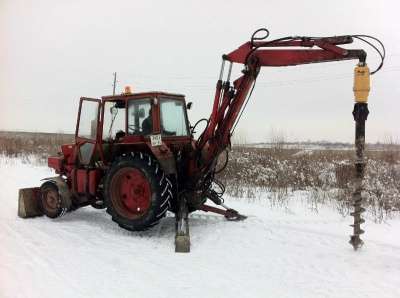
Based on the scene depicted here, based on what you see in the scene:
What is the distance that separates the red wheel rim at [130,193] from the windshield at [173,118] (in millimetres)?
796

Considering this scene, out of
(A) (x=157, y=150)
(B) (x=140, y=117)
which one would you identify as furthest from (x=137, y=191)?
(B) (x=140, y=117)

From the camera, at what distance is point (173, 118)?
7094 millimetres

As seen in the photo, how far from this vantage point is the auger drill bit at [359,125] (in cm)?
539

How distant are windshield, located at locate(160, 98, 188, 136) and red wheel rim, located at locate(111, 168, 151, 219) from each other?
0.80 meters

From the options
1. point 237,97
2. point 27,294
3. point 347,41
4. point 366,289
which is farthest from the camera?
point 237,97

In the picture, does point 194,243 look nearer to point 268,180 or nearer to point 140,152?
point 140,152

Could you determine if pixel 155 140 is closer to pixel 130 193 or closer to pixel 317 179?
pixel 130 193

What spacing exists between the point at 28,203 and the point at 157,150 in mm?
2712

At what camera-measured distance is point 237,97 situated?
646 centimetres

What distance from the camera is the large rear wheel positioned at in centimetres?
631

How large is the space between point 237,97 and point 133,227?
7.80 ft

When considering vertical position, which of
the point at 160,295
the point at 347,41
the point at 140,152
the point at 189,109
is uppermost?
the point at 347,41

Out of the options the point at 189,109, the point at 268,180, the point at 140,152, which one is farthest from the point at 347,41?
the point at 268,180

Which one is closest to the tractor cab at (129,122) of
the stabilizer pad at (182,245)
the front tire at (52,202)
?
the front tire at (52,202)
